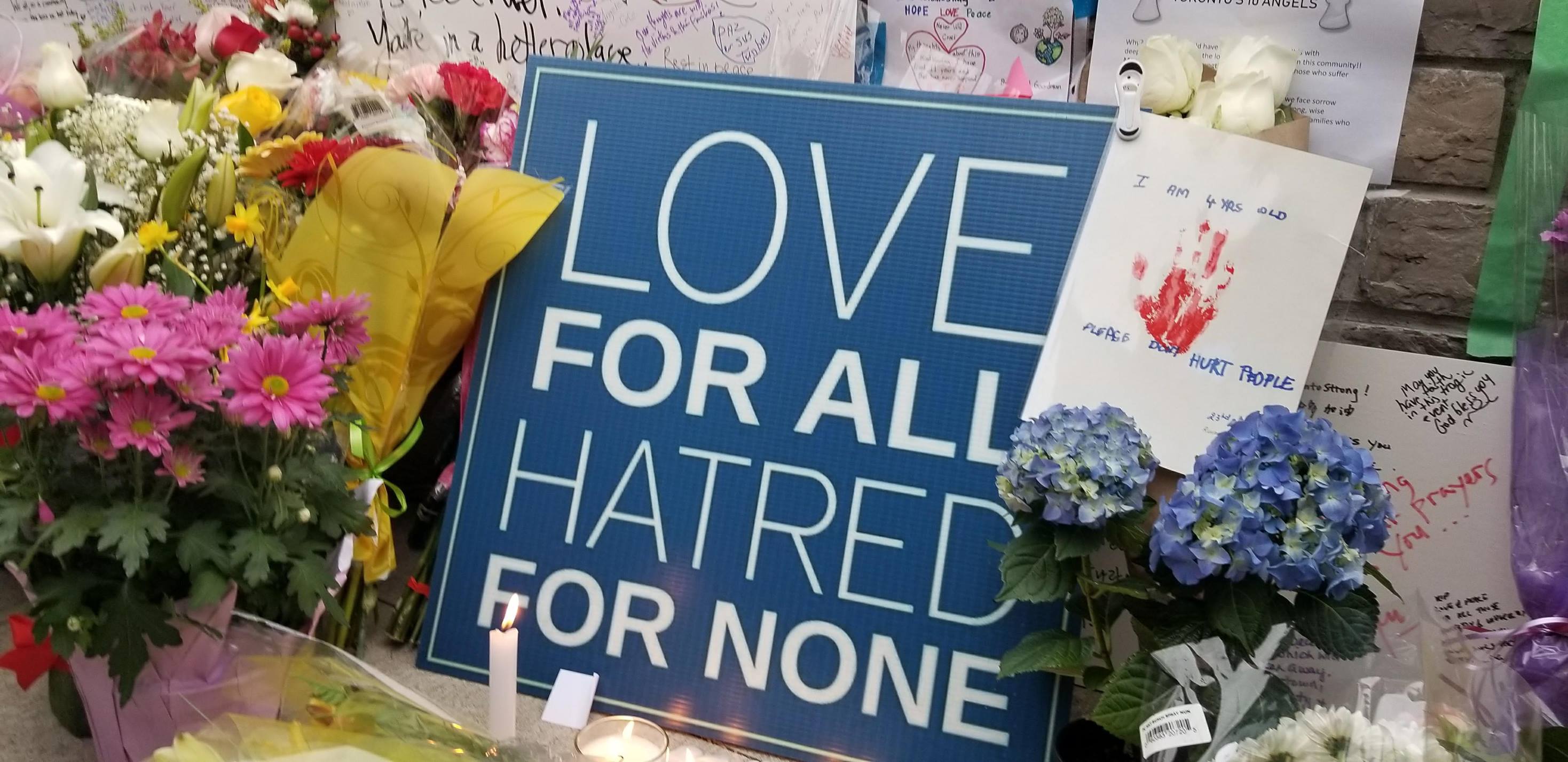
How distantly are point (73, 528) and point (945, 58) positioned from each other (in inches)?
39.6

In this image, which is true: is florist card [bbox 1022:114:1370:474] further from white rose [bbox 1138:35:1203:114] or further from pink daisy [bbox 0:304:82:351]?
pink daisy [bbox 0:304:82:351]

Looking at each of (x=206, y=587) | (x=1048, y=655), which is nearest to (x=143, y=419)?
(x=206, y=587)

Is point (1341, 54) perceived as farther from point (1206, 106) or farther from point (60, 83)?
point (60, 83)

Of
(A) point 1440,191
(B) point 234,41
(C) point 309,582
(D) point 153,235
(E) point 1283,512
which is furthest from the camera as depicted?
(B) point 234,41

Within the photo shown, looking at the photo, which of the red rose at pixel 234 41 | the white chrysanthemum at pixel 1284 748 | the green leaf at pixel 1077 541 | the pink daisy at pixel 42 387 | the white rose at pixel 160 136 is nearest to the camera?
the white chrysanthemum at pixel 1284 748

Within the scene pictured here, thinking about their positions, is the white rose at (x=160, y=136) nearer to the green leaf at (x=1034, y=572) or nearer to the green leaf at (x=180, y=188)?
the green leaf at (x=180, y=188)

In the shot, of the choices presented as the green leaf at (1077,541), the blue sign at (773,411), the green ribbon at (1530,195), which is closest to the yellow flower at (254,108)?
the blue sign at (773,411)

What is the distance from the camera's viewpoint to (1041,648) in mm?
923

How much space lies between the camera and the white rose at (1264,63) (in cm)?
104

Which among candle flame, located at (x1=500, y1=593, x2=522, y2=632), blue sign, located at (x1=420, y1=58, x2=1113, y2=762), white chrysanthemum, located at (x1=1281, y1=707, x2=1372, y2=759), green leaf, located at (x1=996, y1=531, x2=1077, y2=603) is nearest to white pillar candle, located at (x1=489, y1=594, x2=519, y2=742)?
candle flame, located at (x1=500, y1=593, x2=522, y2=632)

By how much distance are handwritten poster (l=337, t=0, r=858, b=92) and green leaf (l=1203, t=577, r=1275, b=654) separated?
731mm

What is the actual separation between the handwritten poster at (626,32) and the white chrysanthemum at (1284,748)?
2.80 feet

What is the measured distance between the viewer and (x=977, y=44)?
1249 millimetres

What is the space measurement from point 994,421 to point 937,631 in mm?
217
